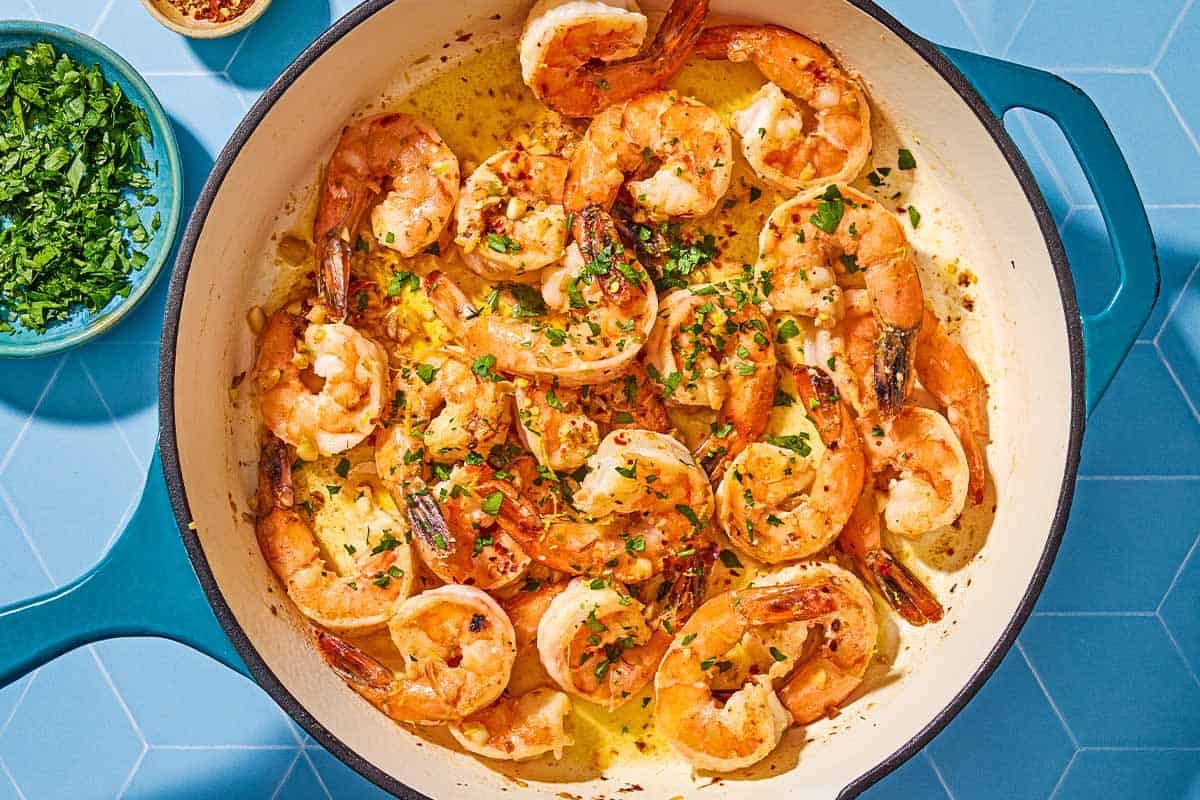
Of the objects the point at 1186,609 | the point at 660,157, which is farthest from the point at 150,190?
the point at 1186,609

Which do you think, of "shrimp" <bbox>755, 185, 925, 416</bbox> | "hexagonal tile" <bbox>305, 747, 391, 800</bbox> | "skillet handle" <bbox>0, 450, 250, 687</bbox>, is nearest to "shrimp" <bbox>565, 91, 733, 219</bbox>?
"shrimp" <bbox>755, 185, 925, 416</bbox>

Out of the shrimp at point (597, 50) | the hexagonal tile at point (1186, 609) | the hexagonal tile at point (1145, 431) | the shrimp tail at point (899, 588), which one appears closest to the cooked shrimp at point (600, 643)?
the shrimp tail at point (899, 588)

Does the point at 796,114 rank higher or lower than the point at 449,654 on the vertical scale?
higher

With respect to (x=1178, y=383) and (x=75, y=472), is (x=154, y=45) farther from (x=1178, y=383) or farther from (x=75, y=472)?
(x=1178, y=383)

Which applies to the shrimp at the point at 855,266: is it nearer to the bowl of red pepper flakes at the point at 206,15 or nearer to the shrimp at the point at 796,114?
the shrimp at the point at 796,114

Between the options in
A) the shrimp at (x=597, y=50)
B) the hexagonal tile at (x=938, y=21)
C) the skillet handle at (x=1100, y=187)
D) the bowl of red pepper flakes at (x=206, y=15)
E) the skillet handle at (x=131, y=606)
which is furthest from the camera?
the hexagonal tile at (x=938, y=21)

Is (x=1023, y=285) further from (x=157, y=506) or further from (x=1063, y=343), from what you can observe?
(x=157, y=506)
